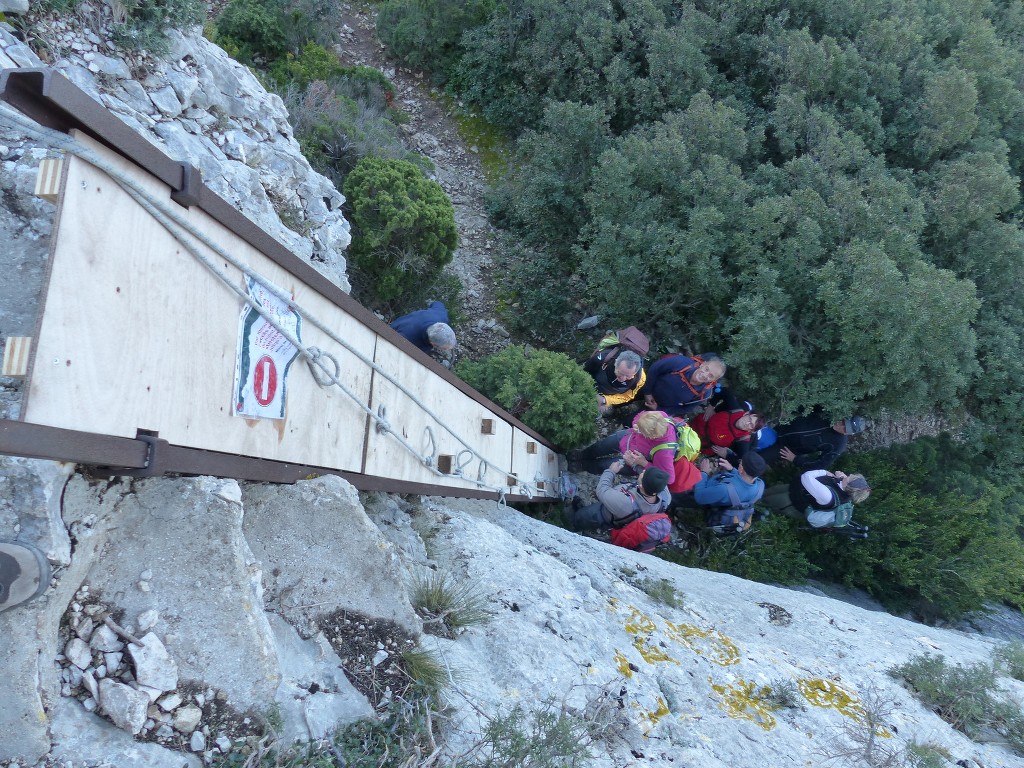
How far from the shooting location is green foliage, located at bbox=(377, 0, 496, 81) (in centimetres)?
1277

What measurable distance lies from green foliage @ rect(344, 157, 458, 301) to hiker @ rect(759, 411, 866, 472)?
549 centimetres

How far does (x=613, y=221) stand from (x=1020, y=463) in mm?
7292

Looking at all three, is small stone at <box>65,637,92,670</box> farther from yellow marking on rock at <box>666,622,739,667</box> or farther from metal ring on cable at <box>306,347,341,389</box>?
yellow marking on rock at <box>666,622,739,667</box>

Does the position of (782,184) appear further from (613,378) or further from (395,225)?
(395,225)

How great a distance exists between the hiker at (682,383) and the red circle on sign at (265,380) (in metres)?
5.68

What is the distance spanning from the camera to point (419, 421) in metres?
4.86

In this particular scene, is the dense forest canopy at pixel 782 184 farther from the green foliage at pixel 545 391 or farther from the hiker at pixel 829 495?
the green foliage at pixel 545 391

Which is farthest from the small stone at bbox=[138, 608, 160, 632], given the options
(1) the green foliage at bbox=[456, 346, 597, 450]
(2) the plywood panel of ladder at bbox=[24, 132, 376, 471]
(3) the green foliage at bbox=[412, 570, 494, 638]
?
(1) the green foliage at bbox=[456, 346, 597, 450]

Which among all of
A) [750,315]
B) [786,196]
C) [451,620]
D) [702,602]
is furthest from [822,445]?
[451,620]

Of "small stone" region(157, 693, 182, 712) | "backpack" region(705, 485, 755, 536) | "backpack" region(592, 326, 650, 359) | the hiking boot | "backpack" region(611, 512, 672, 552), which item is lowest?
"small stone" region(157, 693, 182, 712)

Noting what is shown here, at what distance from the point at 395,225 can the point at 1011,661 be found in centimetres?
779

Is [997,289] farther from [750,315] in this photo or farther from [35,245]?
[35,245]

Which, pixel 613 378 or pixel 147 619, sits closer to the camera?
pixel 147 619

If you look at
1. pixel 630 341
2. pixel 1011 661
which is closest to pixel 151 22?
pixel 630 341
